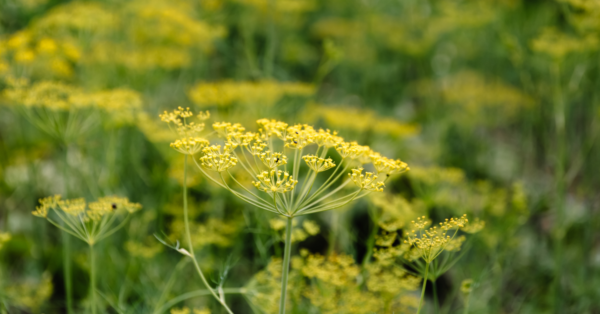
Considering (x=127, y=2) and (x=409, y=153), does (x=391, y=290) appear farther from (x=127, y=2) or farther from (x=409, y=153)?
(x=127, y=2)

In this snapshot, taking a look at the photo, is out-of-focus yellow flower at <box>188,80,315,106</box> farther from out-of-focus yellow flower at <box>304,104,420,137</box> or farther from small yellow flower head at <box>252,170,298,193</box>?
small yellow flower head at <box>252,170,298,193</box>

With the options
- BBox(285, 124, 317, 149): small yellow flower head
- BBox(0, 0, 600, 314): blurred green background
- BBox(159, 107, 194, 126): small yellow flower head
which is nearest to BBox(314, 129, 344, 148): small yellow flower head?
BBox(285, 124, 317, 149): small yellow flower head

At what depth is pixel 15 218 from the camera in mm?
3865

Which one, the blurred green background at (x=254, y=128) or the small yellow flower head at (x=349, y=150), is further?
the blurred green background at (x=254, y=128)

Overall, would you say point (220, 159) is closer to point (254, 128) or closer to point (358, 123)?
point (358, 123)

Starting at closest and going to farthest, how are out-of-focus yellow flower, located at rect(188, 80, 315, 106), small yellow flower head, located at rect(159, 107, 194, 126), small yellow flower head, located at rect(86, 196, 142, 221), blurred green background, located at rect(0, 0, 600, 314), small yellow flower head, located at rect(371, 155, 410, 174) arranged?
small yellow flower head, located at rect(371, 155, 410, 174)
small yellow flower head, located at rect(159, 107, 194, 126)
small yellow flower head, located at rect(86, 196, 142, 221)
blurred green background, located at rect(0, 0, 600, 314)
out-of-focus yellow flower, located at rect(188, 80, 315, 106)

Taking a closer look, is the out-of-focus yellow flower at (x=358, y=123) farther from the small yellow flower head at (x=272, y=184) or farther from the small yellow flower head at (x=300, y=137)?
the small yellow flower head at (x=272, y=184)

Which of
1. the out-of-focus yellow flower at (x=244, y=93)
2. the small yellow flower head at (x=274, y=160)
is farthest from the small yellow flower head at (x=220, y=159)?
the out-of-focus yellow flower at (x=244, y=93)

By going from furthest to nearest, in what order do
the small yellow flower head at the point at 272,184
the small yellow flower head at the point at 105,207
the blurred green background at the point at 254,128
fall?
the blurred green background at the point at 254,128, the small yellow flower head at the point at 105,207, the small yellow flower head at the point at 272,184

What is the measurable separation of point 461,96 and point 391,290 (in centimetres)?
339

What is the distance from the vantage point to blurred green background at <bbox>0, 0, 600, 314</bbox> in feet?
8.85

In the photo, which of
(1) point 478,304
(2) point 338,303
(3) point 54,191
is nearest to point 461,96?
(1) point 478,304

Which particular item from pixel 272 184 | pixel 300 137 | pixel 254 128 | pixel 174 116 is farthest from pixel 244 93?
pixel 272 184

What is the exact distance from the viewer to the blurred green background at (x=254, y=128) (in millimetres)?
2697
